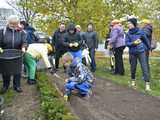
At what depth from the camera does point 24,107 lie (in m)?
10.2

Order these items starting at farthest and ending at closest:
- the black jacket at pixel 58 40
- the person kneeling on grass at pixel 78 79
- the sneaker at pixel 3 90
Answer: the black jacket at pixel 58 40, the sneaker at pixel 3 90, the person kneeling on grass at pixel 78 79

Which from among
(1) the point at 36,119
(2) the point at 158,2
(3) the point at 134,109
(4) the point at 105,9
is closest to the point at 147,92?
(3) the point at 134,109

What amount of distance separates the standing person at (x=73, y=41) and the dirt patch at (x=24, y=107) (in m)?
3.11

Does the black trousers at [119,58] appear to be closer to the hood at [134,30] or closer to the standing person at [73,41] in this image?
the standing person at [73,41]

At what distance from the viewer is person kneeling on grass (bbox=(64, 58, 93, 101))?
11.0 m

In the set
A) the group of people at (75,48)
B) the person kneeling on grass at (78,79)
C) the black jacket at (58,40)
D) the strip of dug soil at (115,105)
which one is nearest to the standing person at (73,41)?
the group of people at (75,48)

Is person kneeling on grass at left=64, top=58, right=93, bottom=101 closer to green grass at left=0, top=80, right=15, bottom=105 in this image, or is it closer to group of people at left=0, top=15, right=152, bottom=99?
group of people at left=0, top=15, right=152, bottom=99

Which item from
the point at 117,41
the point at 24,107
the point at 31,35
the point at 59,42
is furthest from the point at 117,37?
the point at 24,107

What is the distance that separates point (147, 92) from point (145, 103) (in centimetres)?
147

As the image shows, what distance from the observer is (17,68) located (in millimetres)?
11094

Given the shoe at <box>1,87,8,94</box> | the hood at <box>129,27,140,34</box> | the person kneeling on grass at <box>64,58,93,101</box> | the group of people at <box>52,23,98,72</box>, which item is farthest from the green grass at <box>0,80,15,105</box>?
the group of people at <box>52,23,98,72</box>

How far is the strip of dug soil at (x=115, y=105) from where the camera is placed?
31.0ft

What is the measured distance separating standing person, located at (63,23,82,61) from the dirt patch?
3.11m

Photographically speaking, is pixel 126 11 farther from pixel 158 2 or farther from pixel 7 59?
pixel 7 59
